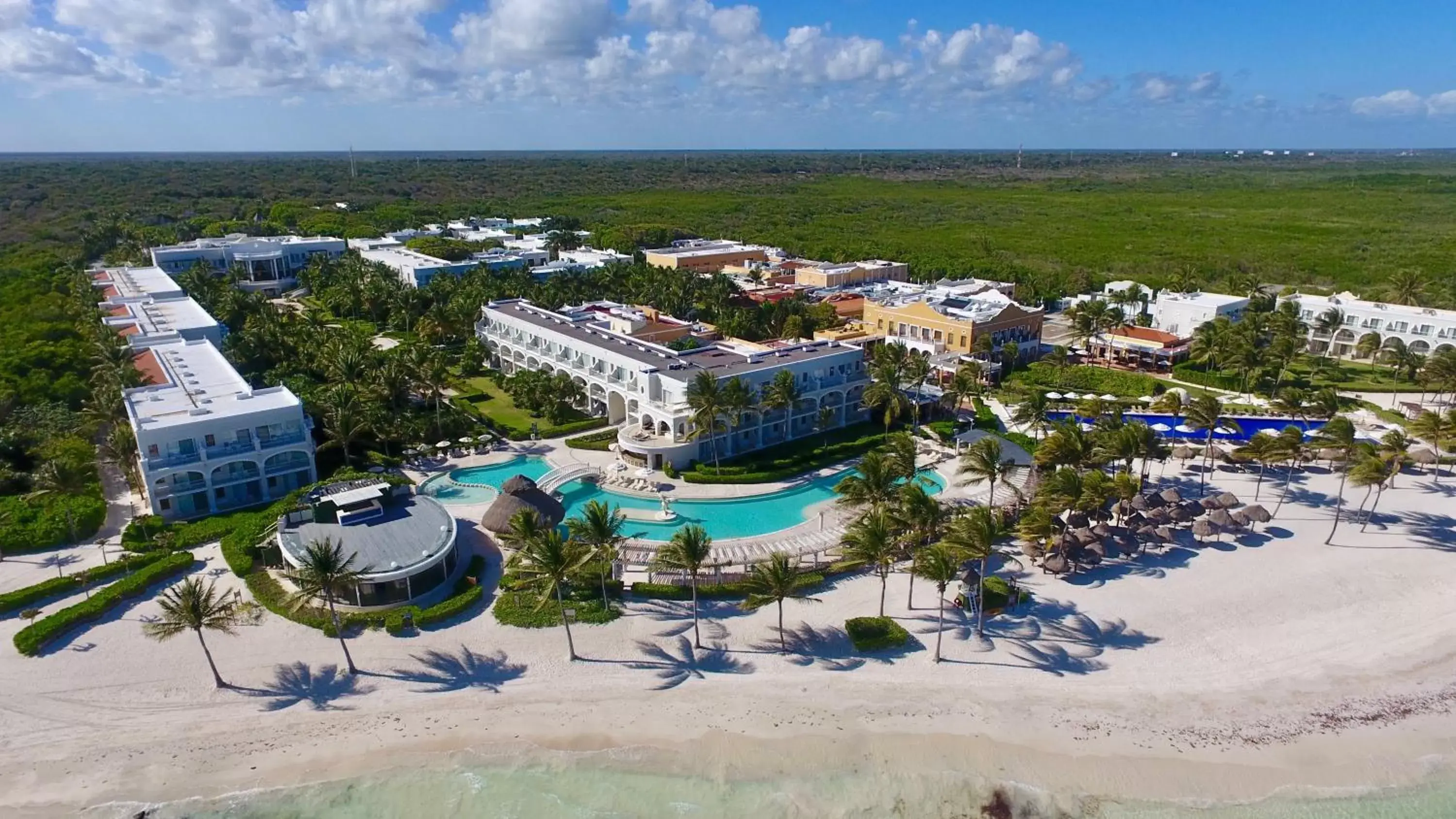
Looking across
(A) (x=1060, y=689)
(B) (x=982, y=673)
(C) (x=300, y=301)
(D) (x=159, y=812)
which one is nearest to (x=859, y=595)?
(B) (x=982, y=673)

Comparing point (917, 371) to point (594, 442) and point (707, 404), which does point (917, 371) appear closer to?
point (707, 404)

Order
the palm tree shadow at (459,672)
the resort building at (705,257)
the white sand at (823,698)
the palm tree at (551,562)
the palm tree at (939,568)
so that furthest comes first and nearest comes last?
1. the resort building at (705,257)
2. the palm tree at (939,568)
3. the palm tree shadow at (459,672)
4. the palm tree at (551,562)
5. the white sand at (823,698)

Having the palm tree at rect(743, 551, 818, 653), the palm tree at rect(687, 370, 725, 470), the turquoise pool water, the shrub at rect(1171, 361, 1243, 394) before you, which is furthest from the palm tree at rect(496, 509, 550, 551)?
the shrub at rect(1171, 361, 1243, 394)

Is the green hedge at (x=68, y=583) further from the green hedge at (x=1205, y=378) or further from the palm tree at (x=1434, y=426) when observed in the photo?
the green hedge at (x=1205, y=378)

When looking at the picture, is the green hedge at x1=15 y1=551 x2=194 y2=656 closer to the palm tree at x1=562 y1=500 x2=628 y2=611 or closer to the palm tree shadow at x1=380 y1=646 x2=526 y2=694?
the palm tree shadow at x1=380 y1=646 x2=526 y2=694

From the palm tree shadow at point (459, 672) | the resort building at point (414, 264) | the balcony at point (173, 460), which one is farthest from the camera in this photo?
the resort building at point (414, 264)

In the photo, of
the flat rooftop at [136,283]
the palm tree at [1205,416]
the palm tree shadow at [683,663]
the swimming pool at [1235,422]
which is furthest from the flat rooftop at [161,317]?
the palm tree at [1205,416]

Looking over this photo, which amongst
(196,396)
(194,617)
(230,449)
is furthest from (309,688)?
(196,396)
